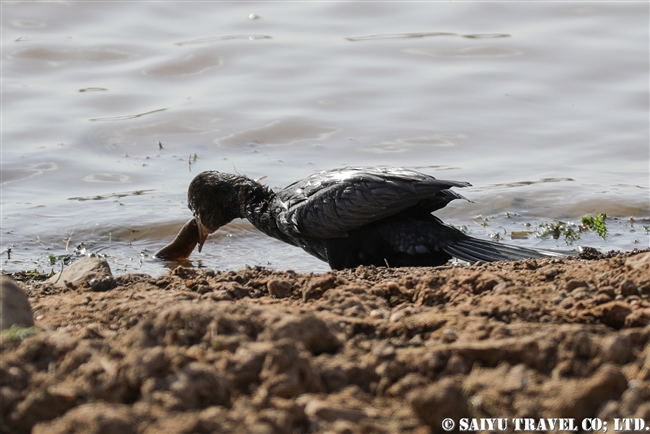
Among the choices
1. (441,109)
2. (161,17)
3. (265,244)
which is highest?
(161,17)

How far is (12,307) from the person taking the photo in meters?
3.38

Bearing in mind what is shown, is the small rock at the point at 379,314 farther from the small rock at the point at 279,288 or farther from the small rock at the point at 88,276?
the small rock at the point at 88,276

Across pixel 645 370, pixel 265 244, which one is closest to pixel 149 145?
pixel 265 244

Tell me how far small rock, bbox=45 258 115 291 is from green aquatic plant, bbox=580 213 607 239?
184 inches

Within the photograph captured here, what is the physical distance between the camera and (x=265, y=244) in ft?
26.9

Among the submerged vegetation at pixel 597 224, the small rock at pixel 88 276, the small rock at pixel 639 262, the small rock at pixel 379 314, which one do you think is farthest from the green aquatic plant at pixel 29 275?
the submerged vegetation at pixel 597 224

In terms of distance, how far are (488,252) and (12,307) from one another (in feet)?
11.7

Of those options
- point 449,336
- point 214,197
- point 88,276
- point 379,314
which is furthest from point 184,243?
point 449,336

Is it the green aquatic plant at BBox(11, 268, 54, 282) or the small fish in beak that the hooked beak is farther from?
the green aquatic plant at BBox(11, 268, 54, 282)

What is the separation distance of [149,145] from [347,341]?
758 cm

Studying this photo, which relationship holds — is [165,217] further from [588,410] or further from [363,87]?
[588,410]

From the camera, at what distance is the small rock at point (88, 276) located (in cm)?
466

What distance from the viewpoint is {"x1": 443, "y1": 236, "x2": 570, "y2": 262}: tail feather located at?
591 centimetres

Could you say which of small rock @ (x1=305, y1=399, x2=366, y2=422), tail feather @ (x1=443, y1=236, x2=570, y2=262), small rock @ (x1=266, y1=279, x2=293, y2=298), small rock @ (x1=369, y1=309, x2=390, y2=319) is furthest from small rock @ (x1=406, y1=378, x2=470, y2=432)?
tail feather @ (x1=443, y1=236, x2=570, y2=262)
